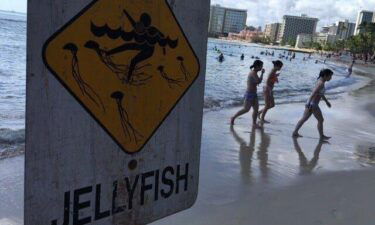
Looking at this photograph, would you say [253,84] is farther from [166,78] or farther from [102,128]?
[102,128]

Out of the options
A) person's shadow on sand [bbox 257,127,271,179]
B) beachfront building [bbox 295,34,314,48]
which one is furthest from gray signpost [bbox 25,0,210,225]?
beachfront building [bbox 295,34,314,48]

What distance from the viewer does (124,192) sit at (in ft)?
4.91

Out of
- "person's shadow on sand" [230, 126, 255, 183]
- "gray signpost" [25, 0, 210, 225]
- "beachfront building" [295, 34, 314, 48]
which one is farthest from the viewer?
"beachfront building" [295, 34, 314, 48]

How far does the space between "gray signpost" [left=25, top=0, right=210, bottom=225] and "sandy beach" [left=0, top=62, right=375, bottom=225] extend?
10.4ft

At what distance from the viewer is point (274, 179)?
21.5ft

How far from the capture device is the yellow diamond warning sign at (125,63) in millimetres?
1266

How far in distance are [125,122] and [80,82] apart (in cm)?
22

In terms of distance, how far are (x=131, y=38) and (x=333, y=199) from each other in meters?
5.04

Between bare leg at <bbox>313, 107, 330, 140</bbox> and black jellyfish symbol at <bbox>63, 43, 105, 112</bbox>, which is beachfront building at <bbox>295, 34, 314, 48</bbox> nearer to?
bare leg at <bbox>313, 107, 330, 140</bbox>

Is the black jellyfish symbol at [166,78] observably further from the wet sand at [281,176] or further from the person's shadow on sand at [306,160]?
the person's shadow on sand at [306,160]

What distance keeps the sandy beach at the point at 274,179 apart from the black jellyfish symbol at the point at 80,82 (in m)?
3.52

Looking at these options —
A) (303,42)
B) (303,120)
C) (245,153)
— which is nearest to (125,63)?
(245,153)

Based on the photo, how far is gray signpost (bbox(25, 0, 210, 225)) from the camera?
1.22 meters

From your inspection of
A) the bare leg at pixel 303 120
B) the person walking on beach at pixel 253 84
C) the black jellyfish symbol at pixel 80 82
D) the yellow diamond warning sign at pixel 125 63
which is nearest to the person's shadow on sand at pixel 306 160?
the bare leg at pixel 303 120
